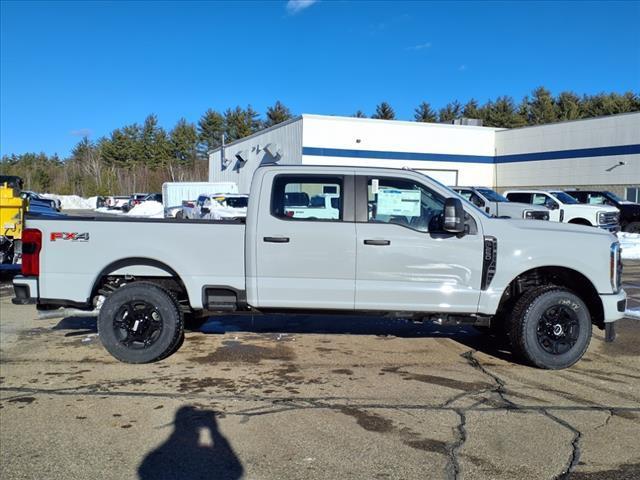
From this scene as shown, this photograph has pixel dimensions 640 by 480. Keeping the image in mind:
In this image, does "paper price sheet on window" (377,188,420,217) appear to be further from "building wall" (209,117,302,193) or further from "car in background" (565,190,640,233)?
"building wall" (209,117,302,193)

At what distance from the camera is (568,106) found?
6606 cm

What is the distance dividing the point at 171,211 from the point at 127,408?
92.7ft

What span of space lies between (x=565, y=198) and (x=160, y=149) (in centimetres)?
7340

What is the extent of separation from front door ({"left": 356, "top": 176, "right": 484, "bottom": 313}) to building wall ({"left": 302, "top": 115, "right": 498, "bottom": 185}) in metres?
25.4

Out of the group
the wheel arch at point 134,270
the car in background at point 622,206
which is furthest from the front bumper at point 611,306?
the car in background at point 622,206

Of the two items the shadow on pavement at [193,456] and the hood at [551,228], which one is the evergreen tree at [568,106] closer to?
the hood at [551,228]

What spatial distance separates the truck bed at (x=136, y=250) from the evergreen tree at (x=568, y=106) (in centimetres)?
6595

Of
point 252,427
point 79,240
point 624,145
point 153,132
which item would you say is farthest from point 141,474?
point 153,132

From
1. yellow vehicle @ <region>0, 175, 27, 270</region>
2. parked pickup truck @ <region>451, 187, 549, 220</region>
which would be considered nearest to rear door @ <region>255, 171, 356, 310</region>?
yellow vehicle @ <region>0, 175, 27, 270</region>

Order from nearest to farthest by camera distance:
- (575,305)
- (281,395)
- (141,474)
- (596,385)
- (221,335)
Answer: (141,474) → (281,395) → (596,385) → (575,305) → (221,335)

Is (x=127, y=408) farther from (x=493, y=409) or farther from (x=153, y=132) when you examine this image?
(x=153, y=132)

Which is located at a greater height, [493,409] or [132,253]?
[132,253]

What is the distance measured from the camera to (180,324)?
19.7 feet

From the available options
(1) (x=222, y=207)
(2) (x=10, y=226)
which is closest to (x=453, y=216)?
(2) (x=10, y=226)
